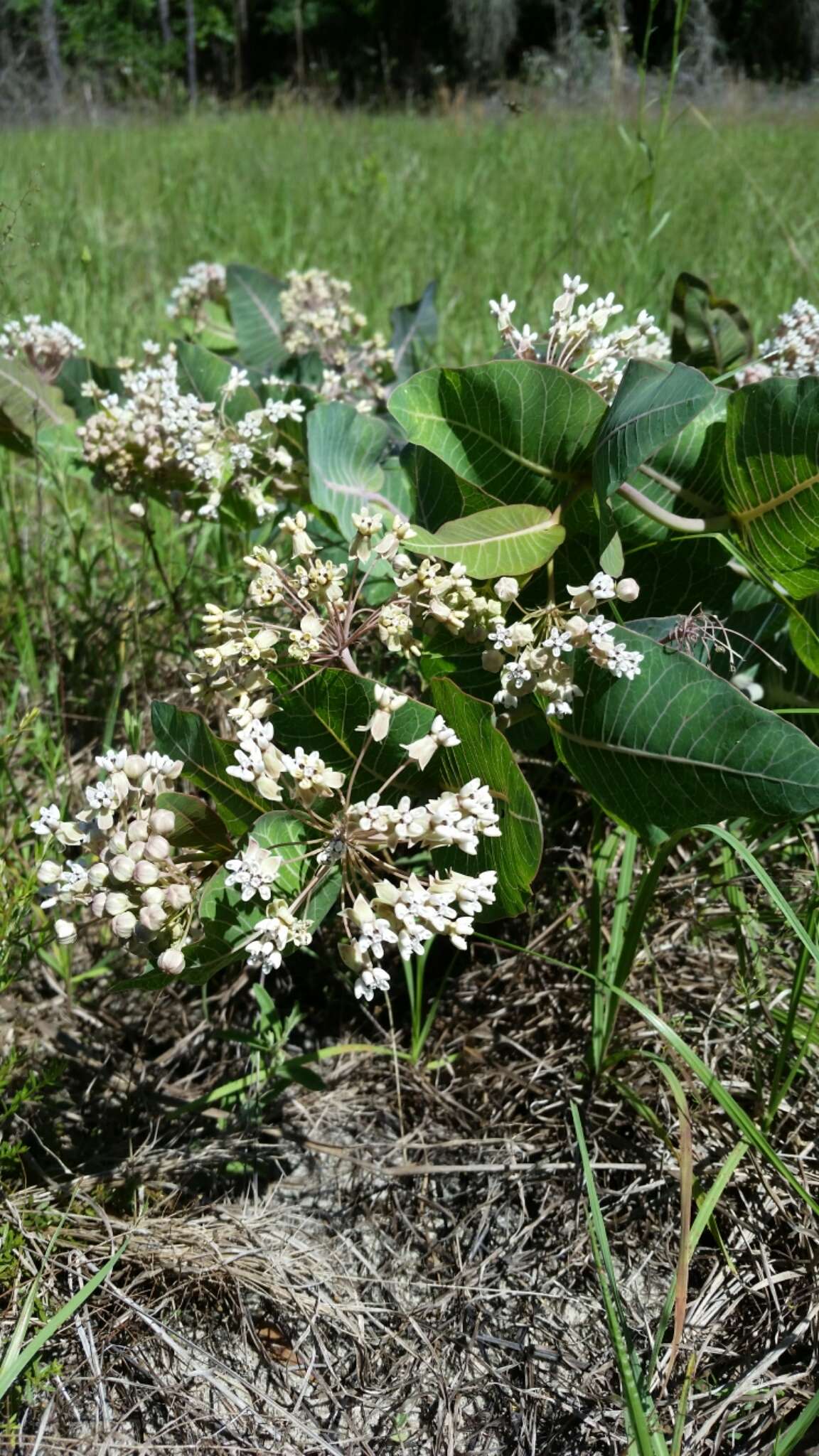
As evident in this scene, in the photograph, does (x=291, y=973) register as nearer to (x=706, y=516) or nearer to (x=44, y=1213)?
(x=44, y=1213)

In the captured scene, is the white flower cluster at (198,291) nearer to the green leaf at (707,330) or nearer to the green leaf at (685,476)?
the green leaf at (707,330)

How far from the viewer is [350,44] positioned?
78.9ft

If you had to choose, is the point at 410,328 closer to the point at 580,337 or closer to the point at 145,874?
the point at 580,337

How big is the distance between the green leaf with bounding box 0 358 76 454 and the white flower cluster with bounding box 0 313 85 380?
0.02 m

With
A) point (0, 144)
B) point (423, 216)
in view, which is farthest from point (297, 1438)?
point (0, 144)

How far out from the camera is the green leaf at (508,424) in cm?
105

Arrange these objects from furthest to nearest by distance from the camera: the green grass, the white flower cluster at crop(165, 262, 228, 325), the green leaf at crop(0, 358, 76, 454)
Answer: the green grass, the white flower cluster at crop(165, 262, 228, 325), the green leaf at crop(0, 358, 76, 454)

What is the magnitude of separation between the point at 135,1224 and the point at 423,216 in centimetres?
410

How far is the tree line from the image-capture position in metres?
8.32

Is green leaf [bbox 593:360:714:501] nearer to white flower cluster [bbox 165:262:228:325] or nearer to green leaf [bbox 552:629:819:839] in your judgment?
green leaf [bbox 552:629:819:839]

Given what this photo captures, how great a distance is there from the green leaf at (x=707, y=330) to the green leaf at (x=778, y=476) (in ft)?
1.82

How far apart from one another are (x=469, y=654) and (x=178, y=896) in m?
0.42

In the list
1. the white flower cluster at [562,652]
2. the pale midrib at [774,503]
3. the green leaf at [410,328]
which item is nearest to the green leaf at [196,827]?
the white flower cluster at [562,652]

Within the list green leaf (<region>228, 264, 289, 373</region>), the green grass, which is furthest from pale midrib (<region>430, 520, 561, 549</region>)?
green leaf (<region>228, 264, 289, 373</region>)
